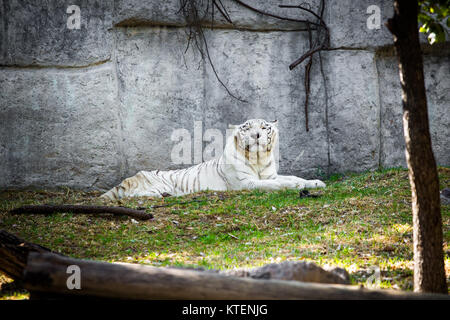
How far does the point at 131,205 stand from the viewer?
6.11m

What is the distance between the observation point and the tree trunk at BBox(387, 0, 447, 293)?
2713 mm

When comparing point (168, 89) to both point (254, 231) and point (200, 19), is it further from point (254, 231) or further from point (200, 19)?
point (254, 231)

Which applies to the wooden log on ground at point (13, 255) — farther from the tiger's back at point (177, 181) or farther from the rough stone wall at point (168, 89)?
the rough stone wall at point (168, 89)

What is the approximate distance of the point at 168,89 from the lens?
841 centimetres

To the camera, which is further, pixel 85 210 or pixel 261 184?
pixel 261 184

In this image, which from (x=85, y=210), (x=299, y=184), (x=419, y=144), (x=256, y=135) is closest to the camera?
(x=419, y=144)

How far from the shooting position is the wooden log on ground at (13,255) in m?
→ 3.06

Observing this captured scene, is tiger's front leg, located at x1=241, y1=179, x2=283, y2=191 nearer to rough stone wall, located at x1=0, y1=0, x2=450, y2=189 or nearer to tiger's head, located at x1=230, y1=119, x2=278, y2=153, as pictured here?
tiger's head, located at x1=230, y1=119, x2=278, y2=153

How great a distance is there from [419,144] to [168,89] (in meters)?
6.22

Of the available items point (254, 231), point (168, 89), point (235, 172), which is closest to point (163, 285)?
point (254, 231)

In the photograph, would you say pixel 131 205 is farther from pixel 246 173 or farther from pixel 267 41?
pixel 267 41

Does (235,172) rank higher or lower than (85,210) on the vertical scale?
higher

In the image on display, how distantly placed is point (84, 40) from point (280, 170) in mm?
4282
